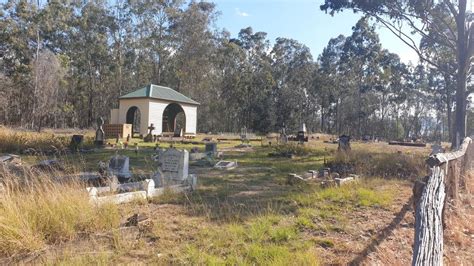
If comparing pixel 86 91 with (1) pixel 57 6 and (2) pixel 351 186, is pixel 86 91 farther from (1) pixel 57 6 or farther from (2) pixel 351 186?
(2) pixel 351 186

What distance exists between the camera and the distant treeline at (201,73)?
33.7 meters

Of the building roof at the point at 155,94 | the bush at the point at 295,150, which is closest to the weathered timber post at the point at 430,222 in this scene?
the bush at the point at 295,150

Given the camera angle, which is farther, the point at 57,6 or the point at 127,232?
the point at 57,6

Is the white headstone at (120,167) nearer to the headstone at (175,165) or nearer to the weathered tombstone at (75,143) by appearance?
the headstone at (175,165)

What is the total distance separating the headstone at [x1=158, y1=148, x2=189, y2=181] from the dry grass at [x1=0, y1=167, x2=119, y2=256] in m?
2.65

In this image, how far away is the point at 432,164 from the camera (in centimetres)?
416

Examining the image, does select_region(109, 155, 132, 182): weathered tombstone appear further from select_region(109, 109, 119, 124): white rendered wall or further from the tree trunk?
select_region(109, 109, 119, 124): white rendered wall

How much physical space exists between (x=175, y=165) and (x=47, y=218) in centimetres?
343

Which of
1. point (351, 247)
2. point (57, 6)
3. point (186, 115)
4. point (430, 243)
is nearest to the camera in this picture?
point (430, 243)

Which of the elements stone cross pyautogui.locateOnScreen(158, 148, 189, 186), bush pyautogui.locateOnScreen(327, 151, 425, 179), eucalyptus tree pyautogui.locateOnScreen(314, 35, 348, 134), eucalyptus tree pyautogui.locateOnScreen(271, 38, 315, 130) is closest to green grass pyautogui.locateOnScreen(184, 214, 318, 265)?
stone cross pyautogui.locateOnScreen(158, 148, 189, 186)

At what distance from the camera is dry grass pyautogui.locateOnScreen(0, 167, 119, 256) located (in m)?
3.27

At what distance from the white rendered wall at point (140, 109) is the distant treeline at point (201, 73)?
28.1 ft

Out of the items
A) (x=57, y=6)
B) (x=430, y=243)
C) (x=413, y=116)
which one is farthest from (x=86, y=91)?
(x=413, y=116)

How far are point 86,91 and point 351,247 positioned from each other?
1757 inches
